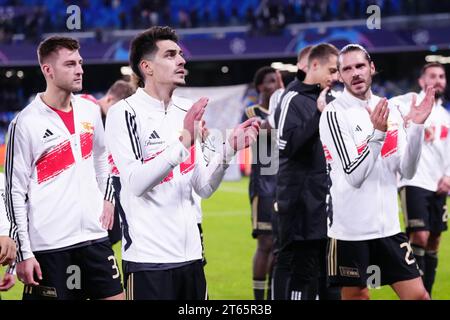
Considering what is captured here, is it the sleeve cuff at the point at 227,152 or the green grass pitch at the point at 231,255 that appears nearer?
the sleeve cuff at the point at 227,152

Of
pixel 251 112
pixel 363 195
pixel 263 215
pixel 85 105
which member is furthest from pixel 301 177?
pixel 251 112

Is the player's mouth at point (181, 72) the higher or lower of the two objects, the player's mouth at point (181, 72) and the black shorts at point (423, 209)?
the higher

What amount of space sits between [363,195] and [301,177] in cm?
81

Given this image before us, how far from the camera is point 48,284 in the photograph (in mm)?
4602

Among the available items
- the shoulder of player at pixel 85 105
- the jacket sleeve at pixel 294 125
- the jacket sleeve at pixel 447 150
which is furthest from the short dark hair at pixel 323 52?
the jacket sleeve at pixel 447 150

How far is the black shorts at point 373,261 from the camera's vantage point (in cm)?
489

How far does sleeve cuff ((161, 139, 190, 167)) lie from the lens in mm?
3457

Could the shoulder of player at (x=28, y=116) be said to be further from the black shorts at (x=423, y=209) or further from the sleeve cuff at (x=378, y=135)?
the black shorts at (x=423, y=209)

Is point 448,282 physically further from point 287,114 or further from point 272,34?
point 272,34

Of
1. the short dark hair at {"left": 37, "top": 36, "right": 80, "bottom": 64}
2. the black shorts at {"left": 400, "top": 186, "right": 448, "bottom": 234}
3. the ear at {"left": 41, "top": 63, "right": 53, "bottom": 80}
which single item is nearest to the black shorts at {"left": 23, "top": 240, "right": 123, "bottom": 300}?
the ear at {"left": 41, "top": 63, "right": 53, "bottom": 80}

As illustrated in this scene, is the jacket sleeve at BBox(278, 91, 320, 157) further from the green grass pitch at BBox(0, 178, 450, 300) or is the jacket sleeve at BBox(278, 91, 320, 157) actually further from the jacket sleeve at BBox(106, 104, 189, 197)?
the green grass pitch at BBox(0, 178, 450, 300)

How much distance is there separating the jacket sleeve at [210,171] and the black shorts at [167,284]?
366mm

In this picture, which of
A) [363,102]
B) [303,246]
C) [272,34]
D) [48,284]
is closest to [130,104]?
[48,284]
